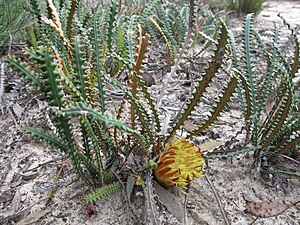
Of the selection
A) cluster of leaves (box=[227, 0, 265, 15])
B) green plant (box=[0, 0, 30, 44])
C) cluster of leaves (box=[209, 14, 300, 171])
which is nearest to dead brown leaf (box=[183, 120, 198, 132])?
cluster of leaves (box=[209, 14, 300, 171])

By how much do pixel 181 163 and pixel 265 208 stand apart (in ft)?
0.95

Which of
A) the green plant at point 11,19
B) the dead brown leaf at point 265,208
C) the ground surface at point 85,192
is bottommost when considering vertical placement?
the ground surface at point 85,192

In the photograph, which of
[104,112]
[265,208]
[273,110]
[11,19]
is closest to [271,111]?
[273,110]

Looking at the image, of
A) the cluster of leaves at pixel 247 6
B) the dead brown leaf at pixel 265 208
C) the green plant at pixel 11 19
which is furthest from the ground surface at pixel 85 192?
the cluster of leaves at pixel 247 6

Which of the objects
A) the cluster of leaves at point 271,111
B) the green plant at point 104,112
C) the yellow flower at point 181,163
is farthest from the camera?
the cluster of leaves at point 271,111

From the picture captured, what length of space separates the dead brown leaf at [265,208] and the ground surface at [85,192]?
0.01 meters

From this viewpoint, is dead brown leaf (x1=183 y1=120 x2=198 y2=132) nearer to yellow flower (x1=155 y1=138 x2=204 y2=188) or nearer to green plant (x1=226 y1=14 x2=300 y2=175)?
green plant (x1=226 y1=14 x2=300 y2=175)

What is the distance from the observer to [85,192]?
91 cm

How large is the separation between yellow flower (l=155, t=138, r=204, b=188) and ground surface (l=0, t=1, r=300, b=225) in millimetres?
99

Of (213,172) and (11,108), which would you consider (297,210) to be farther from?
(11,108)

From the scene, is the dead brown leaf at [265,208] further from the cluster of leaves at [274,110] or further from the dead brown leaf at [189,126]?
the dead brown leaf at [189,126]

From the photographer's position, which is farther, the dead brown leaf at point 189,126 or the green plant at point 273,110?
the dead brown leaf at point 189,126

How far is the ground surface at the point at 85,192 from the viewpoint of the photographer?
0.87 meters

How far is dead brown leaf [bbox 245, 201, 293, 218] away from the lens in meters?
0.89
